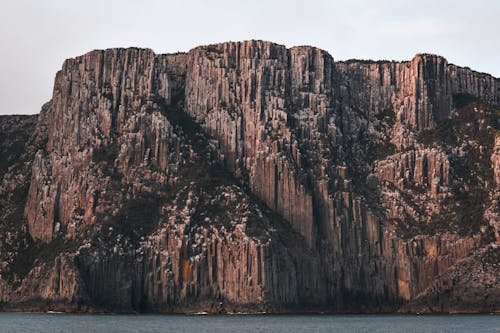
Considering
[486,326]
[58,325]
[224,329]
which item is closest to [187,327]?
[224,329]

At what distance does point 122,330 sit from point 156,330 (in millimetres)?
5797

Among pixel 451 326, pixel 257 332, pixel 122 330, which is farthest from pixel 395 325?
pixel 122 330

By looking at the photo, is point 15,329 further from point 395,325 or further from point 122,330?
point 395,325

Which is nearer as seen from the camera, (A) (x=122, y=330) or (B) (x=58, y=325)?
(A) (x=122, y=330)

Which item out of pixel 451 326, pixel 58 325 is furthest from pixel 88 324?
pixel 451 326

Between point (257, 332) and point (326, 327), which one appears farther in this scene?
point (326, 327)

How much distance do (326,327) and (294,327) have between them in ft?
21.7

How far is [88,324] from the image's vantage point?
626 feet

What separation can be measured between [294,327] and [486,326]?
3290cm

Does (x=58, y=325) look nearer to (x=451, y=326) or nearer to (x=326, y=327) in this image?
(x=326, y=327)

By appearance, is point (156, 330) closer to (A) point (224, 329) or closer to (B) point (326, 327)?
(A) point (224, 329)

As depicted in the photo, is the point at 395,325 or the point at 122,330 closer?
the point at 122,330

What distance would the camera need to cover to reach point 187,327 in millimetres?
188000

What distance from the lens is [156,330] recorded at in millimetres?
180125
